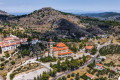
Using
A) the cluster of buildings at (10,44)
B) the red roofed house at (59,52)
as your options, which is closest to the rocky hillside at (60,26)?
the cluster of buildings at (10,44)

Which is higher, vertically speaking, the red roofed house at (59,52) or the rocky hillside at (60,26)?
the rocky hillside at (60,26)

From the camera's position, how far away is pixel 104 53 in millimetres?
61781

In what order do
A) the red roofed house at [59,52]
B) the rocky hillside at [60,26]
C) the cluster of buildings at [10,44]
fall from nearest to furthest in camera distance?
1. the red roofed house at [59,52]
2. the cluster of buildings at [10,44]
3. the rocky hillside at [60,26]

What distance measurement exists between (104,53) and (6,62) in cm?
5398

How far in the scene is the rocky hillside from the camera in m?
106

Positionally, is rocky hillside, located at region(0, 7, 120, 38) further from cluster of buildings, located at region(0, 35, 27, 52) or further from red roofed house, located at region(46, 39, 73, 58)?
red roofed house, located at region(46, 39, 73, 58)

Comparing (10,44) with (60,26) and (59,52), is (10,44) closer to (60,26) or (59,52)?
(59,52)

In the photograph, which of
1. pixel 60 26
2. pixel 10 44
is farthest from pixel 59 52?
pixel 60 26

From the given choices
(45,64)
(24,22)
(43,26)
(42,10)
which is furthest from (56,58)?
(42,10)

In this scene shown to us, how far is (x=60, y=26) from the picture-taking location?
4833 inches

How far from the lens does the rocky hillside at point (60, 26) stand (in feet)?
349

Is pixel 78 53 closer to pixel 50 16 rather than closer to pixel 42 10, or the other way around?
pixel 50 16

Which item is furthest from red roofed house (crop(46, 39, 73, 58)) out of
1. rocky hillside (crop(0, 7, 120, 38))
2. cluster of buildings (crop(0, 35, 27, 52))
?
rocky hillside (crop(0, 7, 120, 38))

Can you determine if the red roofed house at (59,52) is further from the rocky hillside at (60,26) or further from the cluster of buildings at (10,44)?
the rocky hillside at (60,26)
